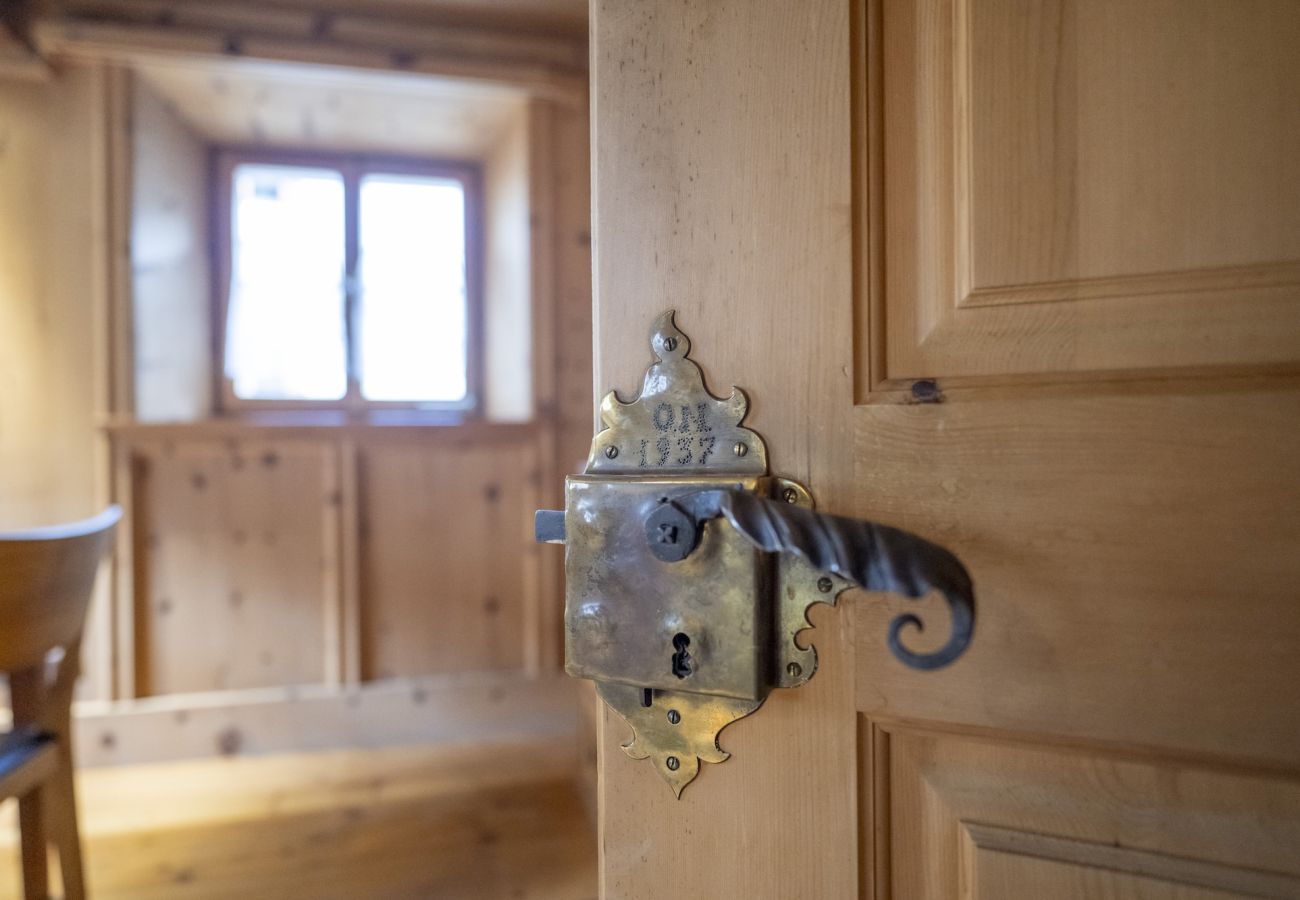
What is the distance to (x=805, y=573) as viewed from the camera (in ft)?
1.25

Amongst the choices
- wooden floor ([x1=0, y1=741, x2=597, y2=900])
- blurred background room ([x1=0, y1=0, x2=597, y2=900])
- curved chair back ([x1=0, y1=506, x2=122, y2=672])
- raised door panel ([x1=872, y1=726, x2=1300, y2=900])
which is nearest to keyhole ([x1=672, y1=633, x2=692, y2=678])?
raised door panel ([x1=872, y1=726, x2=1300, y2=900])

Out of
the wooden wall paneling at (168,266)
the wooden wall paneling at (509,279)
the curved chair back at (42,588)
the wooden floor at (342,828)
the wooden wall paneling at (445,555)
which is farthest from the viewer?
the wooden wall paneling at (509,279)

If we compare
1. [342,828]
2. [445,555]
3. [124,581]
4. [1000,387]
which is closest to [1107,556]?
[1000,387]

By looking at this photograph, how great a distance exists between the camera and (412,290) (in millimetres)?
2545

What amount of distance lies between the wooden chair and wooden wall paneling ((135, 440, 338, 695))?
669 millimetres

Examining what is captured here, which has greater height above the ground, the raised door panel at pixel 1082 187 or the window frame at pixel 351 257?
Answer: the window frame at pixel 351 257

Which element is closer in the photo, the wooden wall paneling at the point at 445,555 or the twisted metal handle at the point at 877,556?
the twisted metal handle at the point at 877,556

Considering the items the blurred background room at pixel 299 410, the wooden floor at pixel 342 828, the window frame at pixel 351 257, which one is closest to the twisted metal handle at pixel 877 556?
the wooden floor at pixel 342 828

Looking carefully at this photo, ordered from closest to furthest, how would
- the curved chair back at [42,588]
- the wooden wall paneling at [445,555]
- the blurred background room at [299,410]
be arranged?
the curved chair back at [42,588] → the blurred background room at [299,410] → the wooden wall paneling at [445,555]

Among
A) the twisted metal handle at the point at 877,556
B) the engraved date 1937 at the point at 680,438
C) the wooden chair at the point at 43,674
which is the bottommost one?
the wooden chair at the point at 43,674

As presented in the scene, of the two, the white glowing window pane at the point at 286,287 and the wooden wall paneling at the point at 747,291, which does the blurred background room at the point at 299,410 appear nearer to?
the white glowing window pane at the point at 286,287

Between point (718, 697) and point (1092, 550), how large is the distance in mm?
197

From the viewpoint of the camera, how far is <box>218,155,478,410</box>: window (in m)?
2.44

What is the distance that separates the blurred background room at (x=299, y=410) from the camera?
2.01 metres
